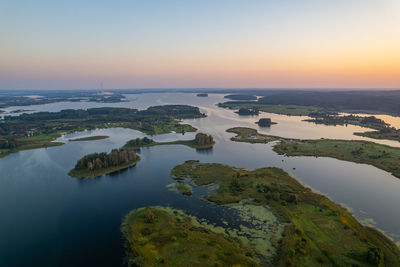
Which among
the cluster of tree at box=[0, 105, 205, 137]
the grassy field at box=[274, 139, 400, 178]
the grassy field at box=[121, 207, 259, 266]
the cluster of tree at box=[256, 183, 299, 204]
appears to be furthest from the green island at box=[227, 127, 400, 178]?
the cluster of tree at box=[0, 105, 205, 137]

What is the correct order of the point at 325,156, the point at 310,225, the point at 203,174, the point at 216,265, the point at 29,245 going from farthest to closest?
1. the point at 325,156
2. the point at 203,174
3. the point at 310,225
4. the point at 29,245
5. the point at 216,265

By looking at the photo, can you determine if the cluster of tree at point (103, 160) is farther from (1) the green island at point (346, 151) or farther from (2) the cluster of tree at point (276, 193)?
(1) the green island at point (346, 151)

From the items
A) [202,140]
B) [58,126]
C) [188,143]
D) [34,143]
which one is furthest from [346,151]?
[58,126]

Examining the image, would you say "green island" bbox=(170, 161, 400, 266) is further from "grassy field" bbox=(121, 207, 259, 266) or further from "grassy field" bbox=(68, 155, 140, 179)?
"grassy field" bbox=(68, 155, 140, 179)

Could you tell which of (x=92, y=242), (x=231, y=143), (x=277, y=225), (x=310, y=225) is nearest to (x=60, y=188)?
(x=92, y=242)

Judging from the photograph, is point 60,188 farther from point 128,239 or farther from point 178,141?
point 178,141

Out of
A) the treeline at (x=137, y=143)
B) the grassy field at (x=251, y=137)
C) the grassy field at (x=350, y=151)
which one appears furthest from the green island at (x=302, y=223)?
the grassy field at (x=251, y=137)
